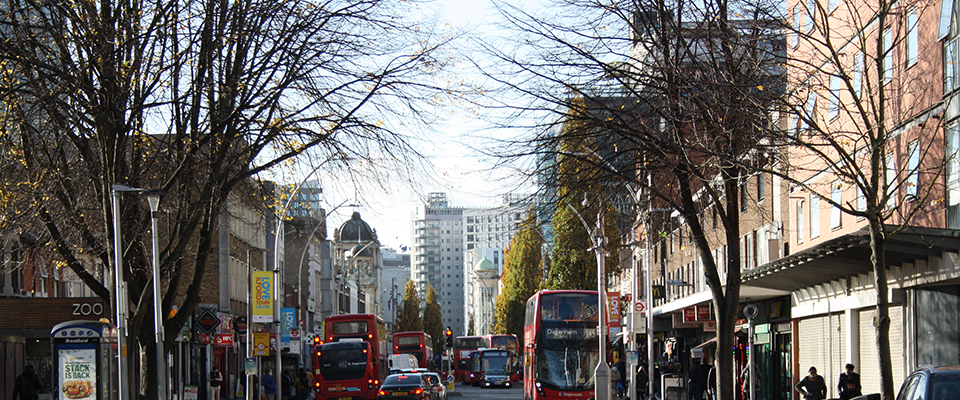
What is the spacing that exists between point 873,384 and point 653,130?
10702mm

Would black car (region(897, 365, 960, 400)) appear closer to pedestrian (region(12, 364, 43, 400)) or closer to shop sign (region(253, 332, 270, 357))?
pedestrian (region(12, 364, 43, 400))

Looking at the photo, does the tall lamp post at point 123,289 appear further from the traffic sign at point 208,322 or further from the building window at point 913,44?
the building window at point 913,44

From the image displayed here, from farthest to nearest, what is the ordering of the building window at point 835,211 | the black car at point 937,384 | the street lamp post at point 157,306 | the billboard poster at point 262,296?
the billboard poster at point 262,296 → the building window at point 835,211 → the street lamp post at point 157,306 → the black car at point 937,384

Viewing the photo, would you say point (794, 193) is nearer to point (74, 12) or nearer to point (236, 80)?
point (236, 80)

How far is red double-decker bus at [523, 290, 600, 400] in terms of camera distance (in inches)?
1373

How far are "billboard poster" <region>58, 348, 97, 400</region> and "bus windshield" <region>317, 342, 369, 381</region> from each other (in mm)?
16803

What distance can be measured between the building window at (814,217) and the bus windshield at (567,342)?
762 cm

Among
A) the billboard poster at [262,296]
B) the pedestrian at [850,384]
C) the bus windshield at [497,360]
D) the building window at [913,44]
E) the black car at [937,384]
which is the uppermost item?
the building window at [913,44]

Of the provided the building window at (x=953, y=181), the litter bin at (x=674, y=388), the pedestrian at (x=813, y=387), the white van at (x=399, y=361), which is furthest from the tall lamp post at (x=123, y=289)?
the white van at (x=399, y=361)

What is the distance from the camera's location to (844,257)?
21641mm

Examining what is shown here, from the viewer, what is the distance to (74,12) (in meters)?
18.9

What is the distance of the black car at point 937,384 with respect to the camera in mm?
11855

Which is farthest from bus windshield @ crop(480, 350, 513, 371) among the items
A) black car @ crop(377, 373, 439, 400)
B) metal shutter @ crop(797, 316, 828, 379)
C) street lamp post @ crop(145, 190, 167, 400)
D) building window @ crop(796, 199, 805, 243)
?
street lamp post @ crop(145, 190, 167, 400)

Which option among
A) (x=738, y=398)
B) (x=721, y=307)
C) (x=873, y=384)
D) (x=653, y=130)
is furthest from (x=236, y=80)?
(x=738, y=398)
